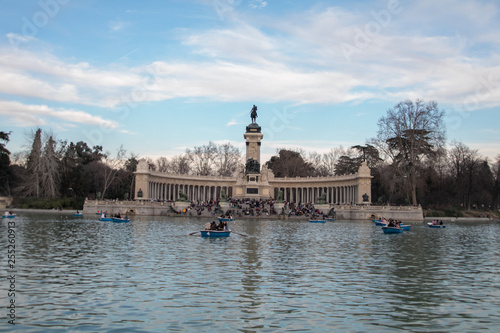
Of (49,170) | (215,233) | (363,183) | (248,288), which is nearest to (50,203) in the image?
(49,170)

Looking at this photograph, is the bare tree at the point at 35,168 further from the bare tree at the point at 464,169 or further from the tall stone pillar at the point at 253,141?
the bare tree at the point at 464,169

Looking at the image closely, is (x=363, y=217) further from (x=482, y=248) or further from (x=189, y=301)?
(x=189, y=301)

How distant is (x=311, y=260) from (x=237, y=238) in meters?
10.9

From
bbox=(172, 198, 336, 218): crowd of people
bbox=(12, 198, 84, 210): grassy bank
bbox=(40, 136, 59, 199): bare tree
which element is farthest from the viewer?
bbox=(40, 136, 59, 199): bare tree

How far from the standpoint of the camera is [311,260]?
76.1 feet

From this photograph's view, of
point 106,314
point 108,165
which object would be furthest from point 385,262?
point 108,165

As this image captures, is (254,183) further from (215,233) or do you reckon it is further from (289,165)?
(215,233)

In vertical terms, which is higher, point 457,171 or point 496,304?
point 457,171

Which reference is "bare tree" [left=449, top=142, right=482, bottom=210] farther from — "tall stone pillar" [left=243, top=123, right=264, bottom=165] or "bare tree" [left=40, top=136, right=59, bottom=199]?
"bare tree" [left=40, top=136, right=59, bottom=199]

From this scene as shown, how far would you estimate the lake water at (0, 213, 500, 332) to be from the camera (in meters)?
12.3

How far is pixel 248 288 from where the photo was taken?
16297mm

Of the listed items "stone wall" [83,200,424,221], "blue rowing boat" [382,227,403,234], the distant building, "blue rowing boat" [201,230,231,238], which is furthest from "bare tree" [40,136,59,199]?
"blue rowing boat" [382,227,403,234]

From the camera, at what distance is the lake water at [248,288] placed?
12258 millimetres

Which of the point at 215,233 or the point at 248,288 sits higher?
the point at 215,233
